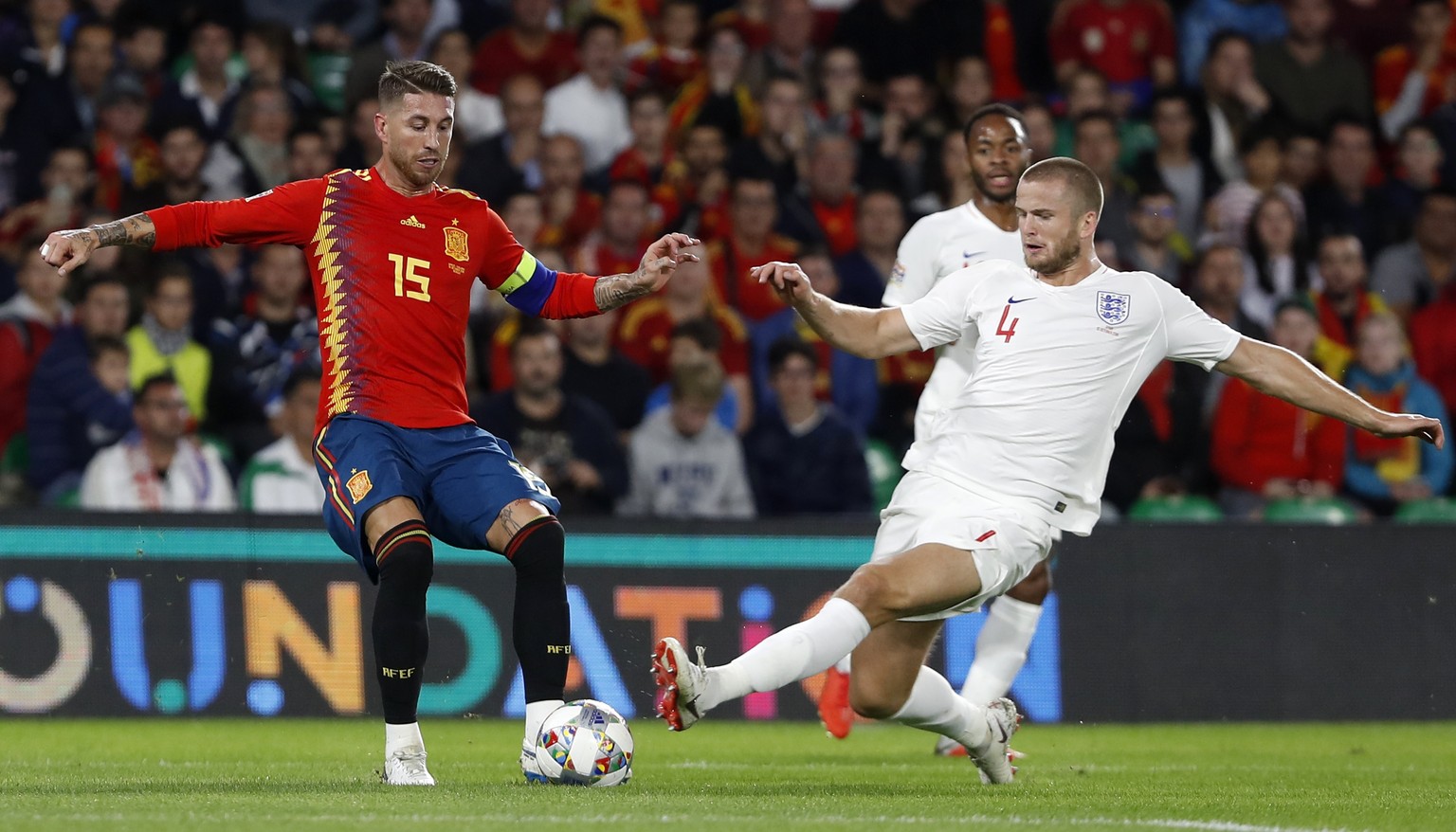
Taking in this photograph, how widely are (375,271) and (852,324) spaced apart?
5.45ft

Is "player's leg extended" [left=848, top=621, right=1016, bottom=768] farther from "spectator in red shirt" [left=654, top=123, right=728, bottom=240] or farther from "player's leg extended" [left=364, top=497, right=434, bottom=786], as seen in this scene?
"spectator in red shirt" [left=654, top=123, right=728, bottom=240]

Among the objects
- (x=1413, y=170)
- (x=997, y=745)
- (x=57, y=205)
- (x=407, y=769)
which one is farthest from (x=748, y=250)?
(x=407, y=769)

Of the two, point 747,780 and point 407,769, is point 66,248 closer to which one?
point 407,769

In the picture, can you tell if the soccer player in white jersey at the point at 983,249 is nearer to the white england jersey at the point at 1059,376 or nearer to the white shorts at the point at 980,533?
the white england jersey at the point at 1059,376

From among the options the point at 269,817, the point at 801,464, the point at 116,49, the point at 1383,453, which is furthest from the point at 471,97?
the point at 269,817

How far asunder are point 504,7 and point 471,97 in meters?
1.41

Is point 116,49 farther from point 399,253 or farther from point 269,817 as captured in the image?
point 269,817

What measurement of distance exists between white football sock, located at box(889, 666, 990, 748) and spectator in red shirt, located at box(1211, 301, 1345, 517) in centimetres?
544

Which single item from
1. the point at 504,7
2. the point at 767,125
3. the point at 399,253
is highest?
the point at 504,7

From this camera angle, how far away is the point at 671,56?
14.5m

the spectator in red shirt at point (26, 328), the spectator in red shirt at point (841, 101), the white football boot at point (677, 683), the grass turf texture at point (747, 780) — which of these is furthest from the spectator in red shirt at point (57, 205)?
the white football boot at point (677, 683)

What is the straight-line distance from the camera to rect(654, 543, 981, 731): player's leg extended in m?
5.77

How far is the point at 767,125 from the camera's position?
1385cm

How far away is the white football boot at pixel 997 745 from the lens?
22.7 ft
